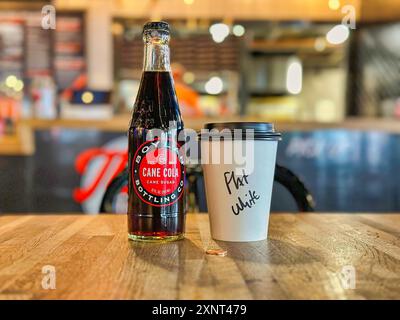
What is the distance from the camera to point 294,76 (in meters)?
4.93

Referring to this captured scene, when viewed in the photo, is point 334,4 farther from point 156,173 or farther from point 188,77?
point 156,173

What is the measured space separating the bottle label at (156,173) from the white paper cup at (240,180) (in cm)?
5

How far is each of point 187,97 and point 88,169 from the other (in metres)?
1.74

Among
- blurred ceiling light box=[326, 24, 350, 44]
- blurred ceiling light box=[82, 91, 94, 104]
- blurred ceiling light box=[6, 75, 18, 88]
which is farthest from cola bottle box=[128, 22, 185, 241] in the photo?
blurred ceiling light box=[326, 24, 350, 44]

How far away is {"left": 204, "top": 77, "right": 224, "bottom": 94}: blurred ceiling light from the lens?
460 centimetres

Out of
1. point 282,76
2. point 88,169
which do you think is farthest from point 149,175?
point 282,76

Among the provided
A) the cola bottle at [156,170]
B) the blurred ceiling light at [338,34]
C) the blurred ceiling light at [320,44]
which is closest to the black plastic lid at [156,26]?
the cola bottle at [156,170]

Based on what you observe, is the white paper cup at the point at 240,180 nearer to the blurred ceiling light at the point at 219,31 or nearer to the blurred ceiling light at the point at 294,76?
the blurred ceiling light at the point at 219,31

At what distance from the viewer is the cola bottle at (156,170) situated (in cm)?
70

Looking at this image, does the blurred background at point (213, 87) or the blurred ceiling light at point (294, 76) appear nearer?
the blurred background at point (213, 87)

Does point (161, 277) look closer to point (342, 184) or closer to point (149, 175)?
point (149, 175)

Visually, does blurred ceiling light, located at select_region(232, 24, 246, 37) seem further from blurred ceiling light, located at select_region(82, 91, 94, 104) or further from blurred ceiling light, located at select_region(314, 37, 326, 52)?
blurred ceiling light, located at select_region(82, 91, 94, 104)

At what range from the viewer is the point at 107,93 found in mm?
3021

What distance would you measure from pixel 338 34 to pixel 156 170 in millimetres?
4252
